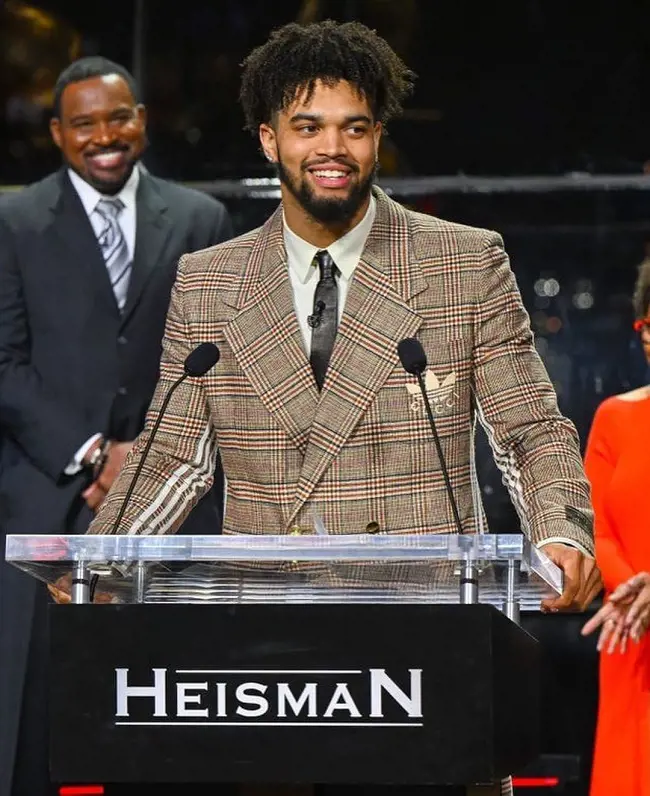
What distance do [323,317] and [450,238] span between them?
263 mm

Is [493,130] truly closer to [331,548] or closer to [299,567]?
[299,567]

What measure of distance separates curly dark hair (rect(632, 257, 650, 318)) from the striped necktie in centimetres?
136

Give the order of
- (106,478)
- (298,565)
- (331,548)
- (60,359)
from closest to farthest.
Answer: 1. (331,548)
2. (298,565)
3. (106,478)
4. (60,359)

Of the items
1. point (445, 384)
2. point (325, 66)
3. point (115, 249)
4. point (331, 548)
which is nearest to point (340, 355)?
point (445, 384)

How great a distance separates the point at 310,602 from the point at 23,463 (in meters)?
2.54

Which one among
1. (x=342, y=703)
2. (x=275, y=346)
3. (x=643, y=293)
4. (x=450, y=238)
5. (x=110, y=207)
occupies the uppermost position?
(x=110, y=207)

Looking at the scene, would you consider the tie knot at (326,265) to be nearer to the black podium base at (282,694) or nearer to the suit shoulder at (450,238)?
the suit shoulder at (450,238)

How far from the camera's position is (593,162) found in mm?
5352

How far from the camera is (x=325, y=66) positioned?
3158mm

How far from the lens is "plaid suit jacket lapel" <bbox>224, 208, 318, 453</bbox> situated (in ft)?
10.1

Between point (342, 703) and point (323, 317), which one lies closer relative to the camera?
point (342, 703)

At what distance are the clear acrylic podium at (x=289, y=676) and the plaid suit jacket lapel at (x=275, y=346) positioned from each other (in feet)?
2.28

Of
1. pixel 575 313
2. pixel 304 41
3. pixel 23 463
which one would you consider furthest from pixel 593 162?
pixel 304 41

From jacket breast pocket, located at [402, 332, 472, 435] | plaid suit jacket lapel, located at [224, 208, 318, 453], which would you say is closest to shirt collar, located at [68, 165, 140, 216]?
plaid suit jacket lapel, located at [224, 208, 318, 453]
